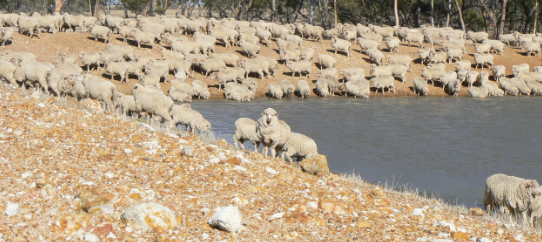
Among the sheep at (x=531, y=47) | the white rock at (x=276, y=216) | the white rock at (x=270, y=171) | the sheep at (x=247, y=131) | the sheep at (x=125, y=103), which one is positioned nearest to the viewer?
the white rock at (x=276, y=216)

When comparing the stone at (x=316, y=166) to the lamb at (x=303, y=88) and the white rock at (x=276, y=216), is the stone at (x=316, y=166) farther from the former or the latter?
the lamb at (x=303, y=88)

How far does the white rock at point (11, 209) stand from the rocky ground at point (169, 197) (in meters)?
0.02

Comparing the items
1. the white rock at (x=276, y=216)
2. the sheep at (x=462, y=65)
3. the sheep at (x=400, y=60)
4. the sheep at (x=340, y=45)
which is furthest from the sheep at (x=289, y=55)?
the white rock at (x=276, y=216)

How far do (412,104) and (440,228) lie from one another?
63.2ft

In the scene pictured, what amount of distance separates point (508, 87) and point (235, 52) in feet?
51.3

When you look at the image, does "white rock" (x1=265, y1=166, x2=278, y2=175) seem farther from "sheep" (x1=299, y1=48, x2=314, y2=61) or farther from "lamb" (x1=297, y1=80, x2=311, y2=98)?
"sheep" (x1=299, y1=48, x2=314, y2=61)

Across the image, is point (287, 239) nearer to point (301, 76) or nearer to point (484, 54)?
point (301, 76)

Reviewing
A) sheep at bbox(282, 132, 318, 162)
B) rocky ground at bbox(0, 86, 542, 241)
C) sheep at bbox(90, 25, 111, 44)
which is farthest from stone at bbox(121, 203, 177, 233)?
sheep at bbox(90, 25, 111, 44)

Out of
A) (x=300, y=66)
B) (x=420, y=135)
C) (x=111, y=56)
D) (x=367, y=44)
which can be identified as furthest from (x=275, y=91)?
(x=367, y=44)

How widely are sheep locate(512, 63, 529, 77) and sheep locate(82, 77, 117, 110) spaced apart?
24.8 metres

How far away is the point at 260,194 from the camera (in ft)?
27.2

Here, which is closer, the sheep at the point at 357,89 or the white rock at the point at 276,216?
the white rock at the point at 276,216

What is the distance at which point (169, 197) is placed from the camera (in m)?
7.56

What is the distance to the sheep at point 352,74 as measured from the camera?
28.5 meters
